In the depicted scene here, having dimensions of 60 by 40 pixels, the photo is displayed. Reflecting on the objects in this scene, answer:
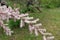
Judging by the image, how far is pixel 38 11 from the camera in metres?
10.5

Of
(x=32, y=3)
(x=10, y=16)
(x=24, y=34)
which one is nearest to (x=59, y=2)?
(x=32, y=3)

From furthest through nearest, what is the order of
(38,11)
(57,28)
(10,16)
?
(38,11), (57,28), (10,16)

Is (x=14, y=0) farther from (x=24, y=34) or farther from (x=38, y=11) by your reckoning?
(x=24, y=34)

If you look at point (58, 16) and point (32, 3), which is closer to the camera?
point (58, 16)

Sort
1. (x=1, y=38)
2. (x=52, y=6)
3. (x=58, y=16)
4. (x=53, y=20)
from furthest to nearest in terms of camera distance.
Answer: (x=52, y=6), (x=58, y=16), (x=53, y=20), (x=1, y=38)

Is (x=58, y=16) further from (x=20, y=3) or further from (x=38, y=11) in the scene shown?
(x=20, y=3)

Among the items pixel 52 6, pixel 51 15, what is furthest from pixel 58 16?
pixel 52 6

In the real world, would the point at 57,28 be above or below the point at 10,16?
below

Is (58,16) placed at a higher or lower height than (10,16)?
lower

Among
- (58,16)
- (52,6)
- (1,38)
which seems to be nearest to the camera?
(1,38)

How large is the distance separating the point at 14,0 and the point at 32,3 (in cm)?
93

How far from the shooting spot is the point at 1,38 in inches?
254

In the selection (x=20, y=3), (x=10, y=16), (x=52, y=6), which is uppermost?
(x=10, y=16)

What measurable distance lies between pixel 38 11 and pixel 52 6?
2.45 meters
